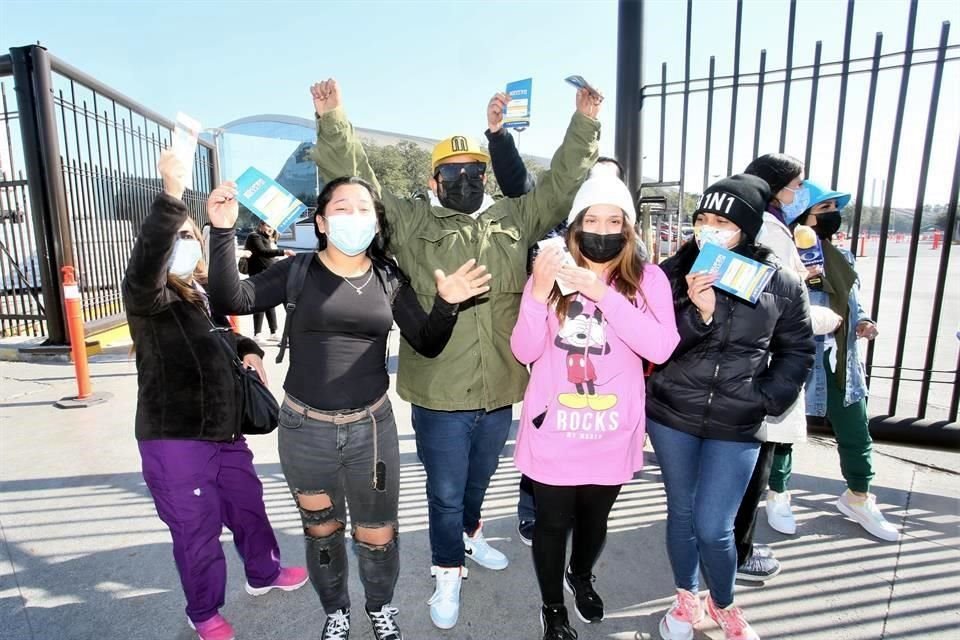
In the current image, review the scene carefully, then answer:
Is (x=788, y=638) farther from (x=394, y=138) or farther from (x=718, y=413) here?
(x=394, y=138)

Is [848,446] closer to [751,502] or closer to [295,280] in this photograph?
[751,502]

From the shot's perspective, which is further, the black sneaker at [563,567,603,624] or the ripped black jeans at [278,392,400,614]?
the black sneaker at [563,567,603,624]

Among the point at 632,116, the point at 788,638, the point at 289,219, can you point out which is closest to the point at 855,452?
the point at 788,638

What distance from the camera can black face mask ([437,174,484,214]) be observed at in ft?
8.70

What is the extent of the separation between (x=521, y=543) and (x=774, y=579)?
132cm

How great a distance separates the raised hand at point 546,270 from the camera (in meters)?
2.07

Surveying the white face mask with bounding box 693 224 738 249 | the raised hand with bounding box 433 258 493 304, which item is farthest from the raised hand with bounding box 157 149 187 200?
the white face mask with bounding box 693 224 738 249

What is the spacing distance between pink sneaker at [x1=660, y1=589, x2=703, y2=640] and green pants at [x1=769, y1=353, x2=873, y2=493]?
3.94 feet

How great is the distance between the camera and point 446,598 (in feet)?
8.76

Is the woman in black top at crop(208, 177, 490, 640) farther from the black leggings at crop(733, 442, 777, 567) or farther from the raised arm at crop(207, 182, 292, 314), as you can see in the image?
the black leggings at crop(733, 442, 777, 567)

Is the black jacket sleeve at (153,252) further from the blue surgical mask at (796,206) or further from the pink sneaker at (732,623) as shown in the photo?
the blue surgical mask at (796,206)

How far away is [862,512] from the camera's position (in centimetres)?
338

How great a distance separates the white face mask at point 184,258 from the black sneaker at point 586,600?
7.21ft

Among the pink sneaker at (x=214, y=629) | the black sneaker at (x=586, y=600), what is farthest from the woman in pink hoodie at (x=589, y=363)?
the pink sneaker at (x=214, y=629)
